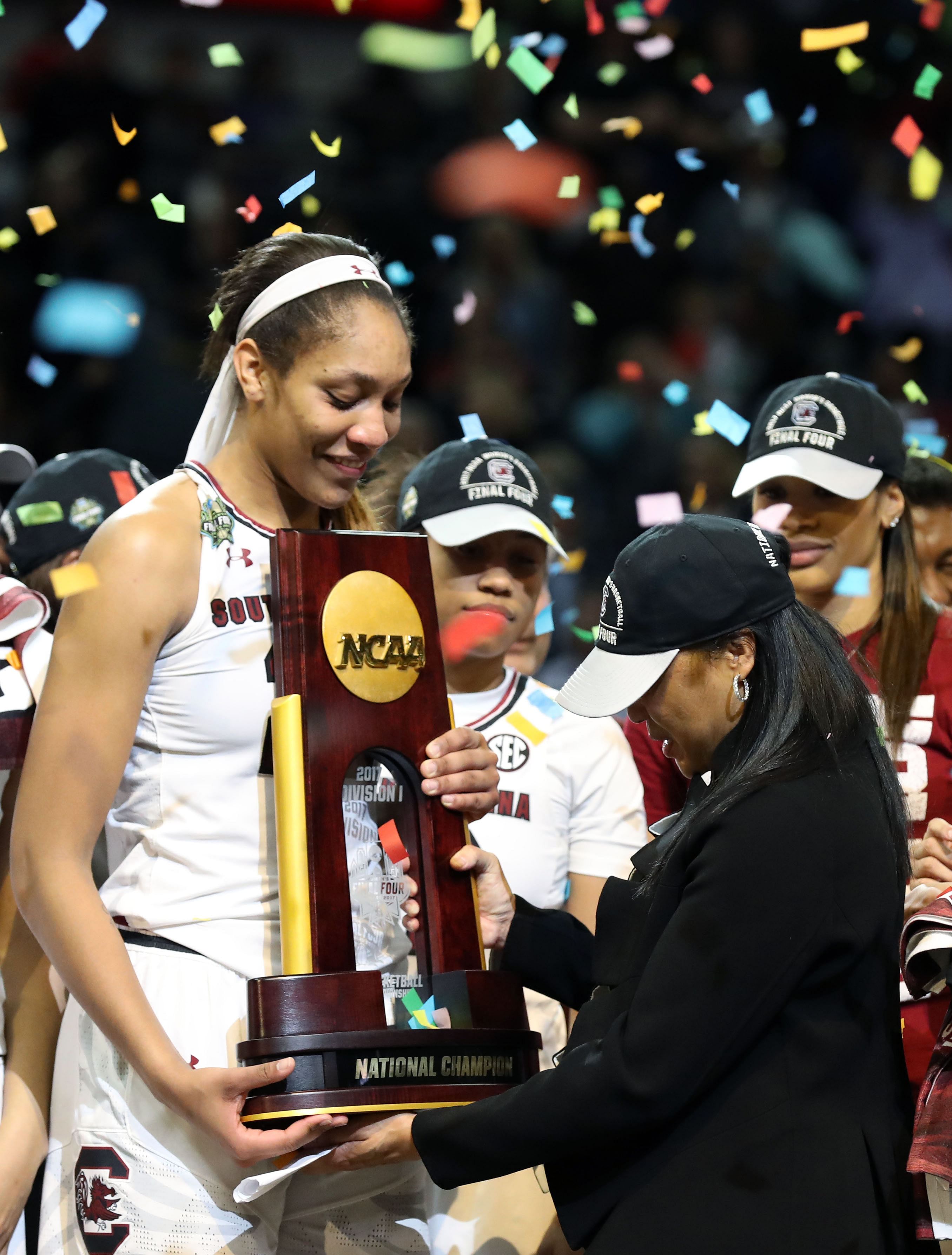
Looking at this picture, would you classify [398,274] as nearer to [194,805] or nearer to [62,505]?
[62,505]

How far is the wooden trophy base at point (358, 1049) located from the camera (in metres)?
1.47

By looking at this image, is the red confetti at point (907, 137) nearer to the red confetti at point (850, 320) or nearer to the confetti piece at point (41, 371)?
the red confetti at point (850, 320)

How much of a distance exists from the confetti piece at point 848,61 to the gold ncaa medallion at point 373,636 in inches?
218

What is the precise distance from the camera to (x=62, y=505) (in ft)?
9.12

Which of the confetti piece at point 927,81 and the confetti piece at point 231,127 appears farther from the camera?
the confetti piece at point 927,81

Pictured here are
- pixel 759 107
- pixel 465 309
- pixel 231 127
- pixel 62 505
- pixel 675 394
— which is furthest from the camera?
pixel 759 107

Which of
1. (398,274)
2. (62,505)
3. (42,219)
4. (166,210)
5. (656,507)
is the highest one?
(42,219)

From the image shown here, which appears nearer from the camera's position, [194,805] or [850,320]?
[194,805]

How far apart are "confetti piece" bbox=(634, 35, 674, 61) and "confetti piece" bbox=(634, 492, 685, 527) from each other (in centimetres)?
230

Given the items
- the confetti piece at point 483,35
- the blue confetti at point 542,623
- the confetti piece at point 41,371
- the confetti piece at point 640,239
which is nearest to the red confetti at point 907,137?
the confetti piece at point 640,239

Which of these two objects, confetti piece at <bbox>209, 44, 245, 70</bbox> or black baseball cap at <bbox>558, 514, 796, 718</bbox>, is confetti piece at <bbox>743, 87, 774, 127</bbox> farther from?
black baseball cap at <bbox>558, 514, 796, 718</bbox>

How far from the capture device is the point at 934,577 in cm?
332

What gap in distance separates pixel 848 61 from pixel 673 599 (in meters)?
5.62

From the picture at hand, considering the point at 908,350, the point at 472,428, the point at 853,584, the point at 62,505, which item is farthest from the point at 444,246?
the point at 853,584
